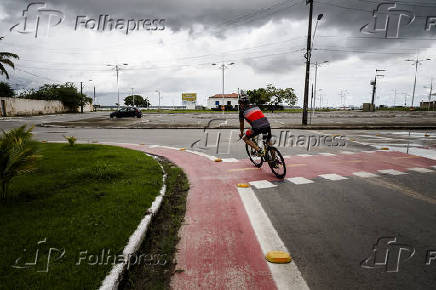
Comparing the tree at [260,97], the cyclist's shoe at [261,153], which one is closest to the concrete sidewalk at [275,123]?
the cyclist's shoe at [261,153]

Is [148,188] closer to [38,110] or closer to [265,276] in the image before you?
[265,276]

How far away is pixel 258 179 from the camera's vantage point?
5699 millimetres

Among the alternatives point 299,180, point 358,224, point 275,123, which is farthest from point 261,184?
point 275,123

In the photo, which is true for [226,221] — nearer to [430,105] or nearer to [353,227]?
[353,227]

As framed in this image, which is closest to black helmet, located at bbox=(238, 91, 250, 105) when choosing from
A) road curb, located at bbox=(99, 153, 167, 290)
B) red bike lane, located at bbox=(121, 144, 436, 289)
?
red bike lane, located at bbox=(121, 144, 436, 289)

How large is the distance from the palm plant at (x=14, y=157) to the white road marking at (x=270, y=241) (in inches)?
146

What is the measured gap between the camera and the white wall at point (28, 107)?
124 ft

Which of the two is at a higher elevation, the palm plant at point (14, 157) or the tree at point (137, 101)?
Answer: the tree at point (137, 101)

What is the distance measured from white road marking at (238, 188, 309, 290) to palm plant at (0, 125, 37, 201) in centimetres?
370

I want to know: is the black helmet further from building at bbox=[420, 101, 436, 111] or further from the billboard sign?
the billboard sign

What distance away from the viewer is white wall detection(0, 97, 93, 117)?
37769 mm

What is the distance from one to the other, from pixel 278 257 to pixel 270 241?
0.43 m

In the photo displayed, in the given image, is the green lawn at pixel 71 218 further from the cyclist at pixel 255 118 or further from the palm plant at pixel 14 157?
the cyclist at pixel 255 118

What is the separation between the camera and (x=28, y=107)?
4338 cm
